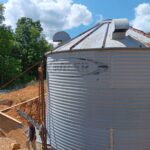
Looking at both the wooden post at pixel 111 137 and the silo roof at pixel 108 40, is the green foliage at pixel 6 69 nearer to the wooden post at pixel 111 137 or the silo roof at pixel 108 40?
the silo roof at pixel 108 40

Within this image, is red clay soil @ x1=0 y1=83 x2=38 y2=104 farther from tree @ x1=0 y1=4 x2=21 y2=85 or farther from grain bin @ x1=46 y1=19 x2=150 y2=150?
tree @ x1=0 y1=4 x2=21 y2=85

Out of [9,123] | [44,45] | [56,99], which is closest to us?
[56,99]

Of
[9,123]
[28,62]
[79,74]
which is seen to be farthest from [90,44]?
[28,62]

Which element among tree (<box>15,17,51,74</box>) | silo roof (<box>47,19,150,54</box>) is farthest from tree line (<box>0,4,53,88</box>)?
silo roof (<box>47,19,150,54</box>)

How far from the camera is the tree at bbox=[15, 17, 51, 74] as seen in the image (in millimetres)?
60219

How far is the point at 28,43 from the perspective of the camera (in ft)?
207

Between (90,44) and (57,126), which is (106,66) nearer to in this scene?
(90,44)

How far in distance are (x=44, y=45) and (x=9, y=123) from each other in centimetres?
4406

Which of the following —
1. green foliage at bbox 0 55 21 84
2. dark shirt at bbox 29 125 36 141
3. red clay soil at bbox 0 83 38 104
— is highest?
green foliage at bbox 0 55 21 84

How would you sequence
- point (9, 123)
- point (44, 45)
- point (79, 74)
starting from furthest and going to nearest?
point (44, 45) < point (9, 123) < point (79, 74)

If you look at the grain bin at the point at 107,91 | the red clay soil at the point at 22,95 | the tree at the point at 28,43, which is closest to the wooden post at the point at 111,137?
the grain bin at the point at 107,91

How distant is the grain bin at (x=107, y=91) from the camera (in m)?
12.0

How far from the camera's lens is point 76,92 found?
13.1 m

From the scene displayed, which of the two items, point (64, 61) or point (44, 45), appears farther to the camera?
point (44, 45)
